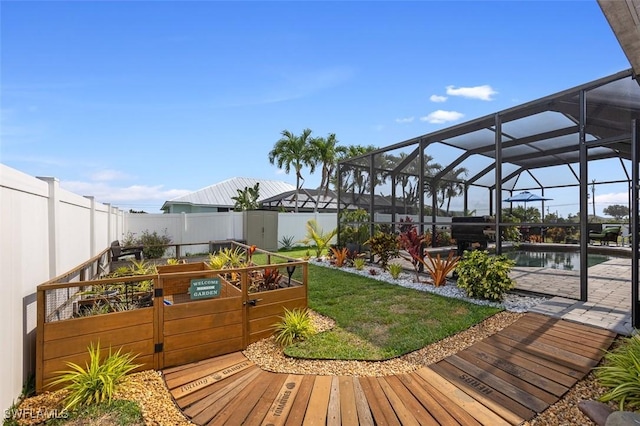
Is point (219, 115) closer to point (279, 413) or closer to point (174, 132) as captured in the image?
point (174, 132)

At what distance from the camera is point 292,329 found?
3.74 metres

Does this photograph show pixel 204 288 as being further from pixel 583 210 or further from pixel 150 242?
pixel 150 242

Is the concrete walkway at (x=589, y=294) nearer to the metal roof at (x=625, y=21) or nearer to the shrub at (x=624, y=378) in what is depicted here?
the shrub at (x=624, y=378)

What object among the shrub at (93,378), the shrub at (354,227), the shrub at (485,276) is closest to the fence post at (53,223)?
the shrub at (93,378)

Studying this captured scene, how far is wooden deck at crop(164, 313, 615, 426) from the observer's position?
2.26 m

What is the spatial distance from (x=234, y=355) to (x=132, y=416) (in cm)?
128

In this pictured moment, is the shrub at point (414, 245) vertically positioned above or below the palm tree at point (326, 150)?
below

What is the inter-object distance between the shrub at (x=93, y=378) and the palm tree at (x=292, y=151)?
15724 mm

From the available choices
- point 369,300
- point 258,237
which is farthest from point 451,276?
point 258,237

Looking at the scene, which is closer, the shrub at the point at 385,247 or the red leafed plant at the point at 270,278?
the red leafed plant at the point at 270,278

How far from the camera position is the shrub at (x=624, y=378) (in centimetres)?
225

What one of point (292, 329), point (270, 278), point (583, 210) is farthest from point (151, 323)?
point (583, 210)

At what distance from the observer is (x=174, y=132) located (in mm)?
10961

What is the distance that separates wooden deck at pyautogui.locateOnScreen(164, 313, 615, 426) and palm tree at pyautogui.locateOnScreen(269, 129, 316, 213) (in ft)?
51.3
